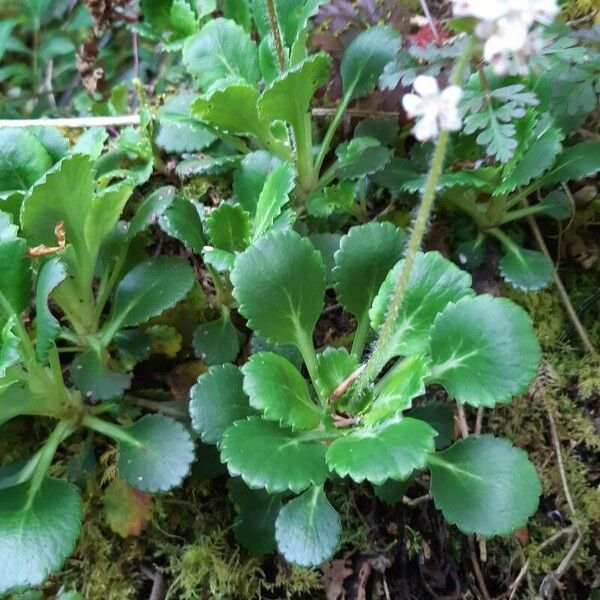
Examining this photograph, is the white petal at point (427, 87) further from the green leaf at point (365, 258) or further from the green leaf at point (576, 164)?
the green leaf at point (576, 164)

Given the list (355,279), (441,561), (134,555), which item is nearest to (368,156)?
(355,279)

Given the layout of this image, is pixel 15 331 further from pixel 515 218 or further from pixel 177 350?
pixel 515 218

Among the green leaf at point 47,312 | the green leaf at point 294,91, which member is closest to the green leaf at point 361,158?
the green leaf at point 294,91

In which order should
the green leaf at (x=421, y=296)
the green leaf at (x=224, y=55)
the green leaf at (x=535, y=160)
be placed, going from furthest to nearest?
1. the green leaf at (x=224, y=55)
2. the green leaf at (x=535, y=160)
3. the green leaf at (x=421, y=296)

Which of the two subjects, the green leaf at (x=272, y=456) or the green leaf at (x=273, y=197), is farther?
the green leaf at (x=273, y=197)

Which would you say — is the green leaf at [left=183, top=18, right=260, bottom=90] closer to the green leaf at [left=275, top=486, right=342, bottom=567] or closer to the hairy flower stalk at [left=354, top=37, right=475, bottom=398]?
the hairy flower stalk at [left=354, top=37, right=475, bottom=398]

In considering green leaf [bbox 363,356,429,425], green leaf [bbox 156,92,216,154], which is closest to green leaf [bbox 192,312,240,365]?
green leaf [bbox 363,356,429,425]

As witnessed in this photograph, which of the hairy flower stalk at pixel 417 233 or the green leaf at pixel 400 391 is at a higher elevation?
the hairy flower stalk at pixel 417 233
